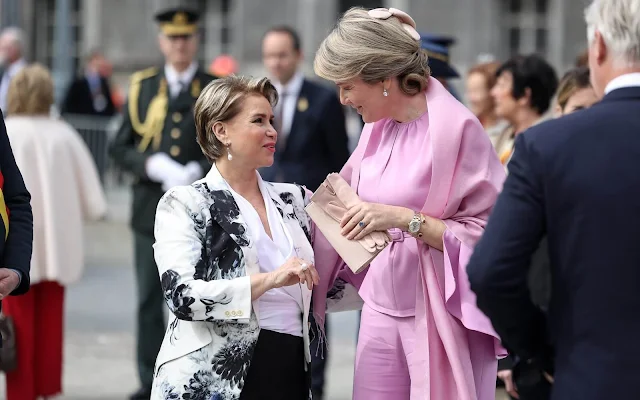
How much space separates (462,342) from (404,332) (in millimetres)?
194

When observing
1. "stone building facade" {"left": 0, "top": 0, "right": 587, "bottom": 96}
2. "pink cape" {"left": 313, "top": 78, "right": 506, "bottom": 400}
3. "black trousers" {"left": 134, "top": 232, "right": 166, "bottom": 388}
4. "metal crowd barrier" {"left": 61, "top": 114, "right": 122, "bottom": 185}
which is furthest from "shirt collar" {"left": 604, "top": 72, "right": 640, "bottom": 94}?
"stone building facade" {"left": 0, "top": 0, "right": 587, "bottom": 96}

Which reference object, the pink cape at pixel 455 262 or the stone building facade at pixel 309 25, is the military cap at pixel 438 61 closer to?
the pink cape at pixel 455 262

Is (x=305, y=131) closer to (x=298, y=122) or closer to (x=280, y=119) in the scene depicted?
(x=298, y=122)

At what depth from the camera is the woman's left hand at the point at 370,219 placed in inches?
144

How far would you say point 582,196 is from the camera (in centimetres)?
266

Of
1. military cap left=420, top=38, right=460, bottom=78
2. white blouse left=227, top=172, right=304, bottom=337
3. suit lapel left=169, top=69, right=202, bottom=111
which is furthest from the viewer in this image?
suit lapel left=169, top=69, right=202, bottom=111

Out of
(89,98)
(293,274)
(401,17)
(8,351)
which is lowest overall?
(8,351)

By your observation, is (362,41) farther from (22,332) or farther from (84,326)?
(84,326)

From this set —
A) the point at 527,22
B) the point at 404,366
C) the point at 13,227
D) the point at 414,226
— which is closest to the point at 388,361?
the point at 404,366

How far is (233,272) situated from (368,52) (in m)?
0.81

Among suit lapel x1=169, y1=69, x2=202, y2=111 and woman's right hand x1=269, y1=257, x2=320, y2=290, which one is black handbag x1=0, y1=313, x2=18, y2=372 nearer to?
suit lapel x1=169, y1=69, x2=202, y2=111

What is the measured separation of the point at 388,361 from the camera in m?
3.88

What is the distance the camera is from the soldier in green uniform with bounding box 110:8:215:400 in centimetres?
670

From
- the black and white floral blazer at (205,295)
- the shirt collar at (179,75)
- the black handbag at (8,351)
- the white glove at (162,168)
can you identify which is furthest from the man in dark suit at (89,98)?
the black and white floral blazer at (205,295)
